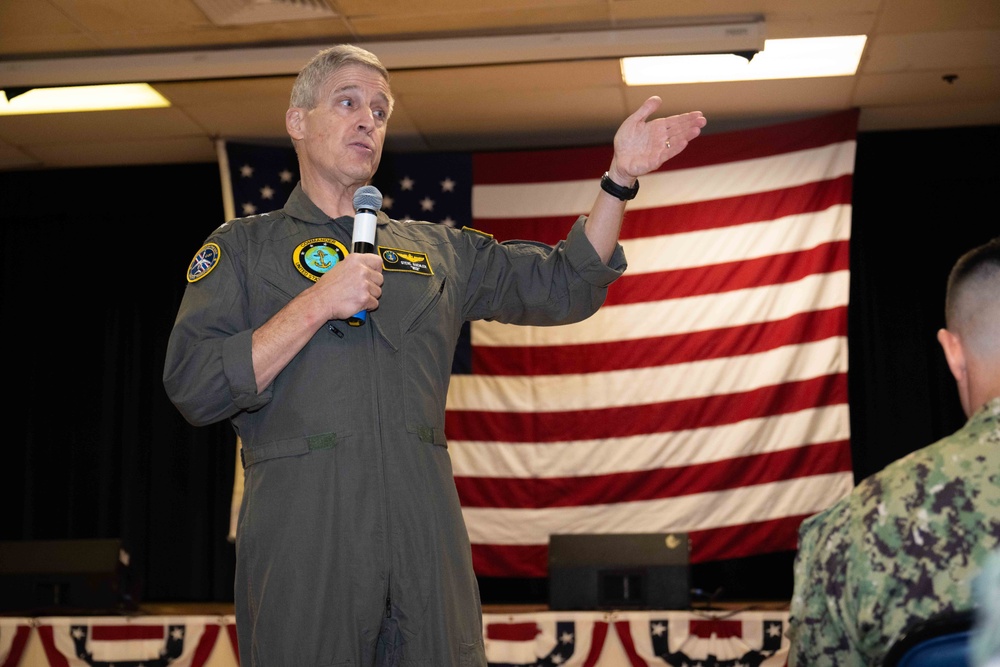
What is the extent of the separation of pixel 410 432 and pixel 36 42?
4496 mm

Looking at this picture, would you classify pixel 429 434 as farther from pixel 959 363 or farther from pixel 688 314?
pixel 688 314

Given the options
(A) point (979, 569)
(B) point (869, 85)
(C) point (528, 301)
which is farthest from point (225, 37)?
(A) point (979, 569)

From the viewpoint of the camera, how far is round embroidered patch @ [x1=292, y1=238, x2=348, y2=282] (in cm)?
188

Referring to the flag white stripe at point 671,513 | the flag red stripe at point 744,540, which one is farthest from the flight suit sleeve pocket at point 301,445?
the flag red stripe at point 744,540

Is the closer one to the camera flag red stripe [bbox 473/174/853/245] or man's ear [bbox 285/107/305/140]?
man's ear [bbox 285/107/305/140]

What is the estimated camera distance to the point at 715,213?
6059 millimetres

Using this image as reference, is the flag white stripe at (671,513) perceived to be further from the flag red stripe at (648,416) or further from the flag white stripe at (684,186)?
the flag white stripe at (684,186)

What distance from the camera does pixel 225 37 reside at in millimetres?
5281

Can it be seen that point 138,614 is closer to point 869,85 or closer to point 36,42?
point 36,42

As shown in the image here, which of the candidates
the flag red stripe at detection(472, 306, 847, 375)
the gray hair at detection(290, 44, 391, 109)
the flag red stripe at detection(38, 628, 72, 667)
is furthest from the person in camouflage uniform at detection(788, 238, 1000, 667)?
the flag red stripe at detection(472, 306, 847, 375)

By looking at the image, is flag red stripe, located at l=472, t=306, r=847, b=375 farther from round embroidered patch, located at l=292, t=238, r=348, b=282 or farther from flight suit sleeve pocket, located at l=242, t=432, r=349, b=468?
flight suit sleeve pocket, located at l=242, t=432, r=349, b=468

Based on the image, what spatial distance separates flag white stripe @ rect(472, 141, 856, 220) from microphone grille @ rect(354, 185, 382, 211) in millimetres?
4239

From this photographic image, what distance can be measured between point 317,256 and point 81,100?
4.76 m

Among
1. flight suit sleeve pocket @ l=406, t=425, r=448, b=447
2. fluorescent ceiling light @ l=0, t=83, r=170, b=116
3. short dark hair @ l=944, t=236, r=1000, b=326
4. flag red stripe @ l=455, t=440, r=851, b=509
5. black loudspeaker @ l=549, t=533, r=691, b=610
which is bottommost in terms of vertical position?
black loudspeaker @ l=549, t=533, r=691, b=610
